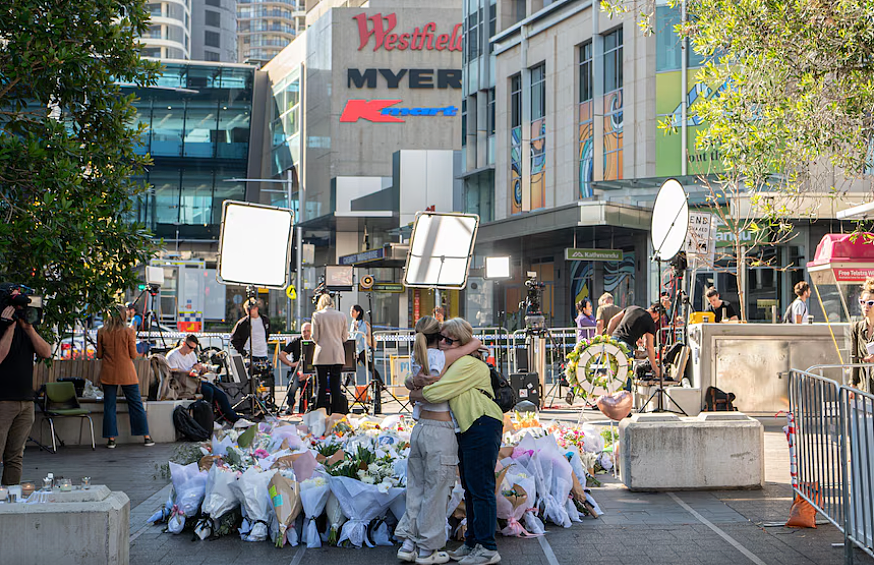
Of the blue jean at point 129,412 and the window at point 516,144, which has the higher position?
the window at point 516,144

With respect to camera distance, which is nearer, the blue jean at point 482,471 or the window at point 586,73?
the blue jean at point 482,471

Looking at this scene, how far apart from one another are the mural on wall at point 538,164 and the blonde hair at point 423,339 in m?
30.4

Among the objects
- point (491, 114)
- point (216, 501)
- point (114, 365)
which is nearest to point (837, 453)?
point (216, 501)

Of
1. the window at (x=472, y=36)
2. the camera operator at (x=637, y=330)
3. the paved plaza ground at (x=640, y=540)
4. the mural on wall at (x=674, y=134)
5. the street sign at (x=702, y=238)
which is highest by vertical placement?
the window at (x=472, y=36)

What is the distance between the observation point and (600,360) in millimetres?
14422

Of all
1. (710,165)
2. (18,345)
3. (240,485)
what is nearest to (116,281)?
(18,345)

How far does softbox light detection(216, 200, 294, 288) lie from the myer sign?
16477mm

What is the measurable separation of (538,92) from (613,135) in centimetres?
597

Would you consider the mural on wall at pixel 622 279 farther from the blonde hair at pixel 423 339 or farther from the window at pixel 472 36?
the blonde hair at pixel 423 339

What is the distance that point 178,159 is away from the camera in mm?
70375

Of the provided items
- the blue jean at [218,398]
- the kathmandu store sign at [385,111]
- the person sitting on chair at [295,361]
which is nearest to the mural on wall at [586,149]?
the person sitting on chair at [295,361]

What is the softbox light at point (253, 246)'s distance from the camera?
431 inches

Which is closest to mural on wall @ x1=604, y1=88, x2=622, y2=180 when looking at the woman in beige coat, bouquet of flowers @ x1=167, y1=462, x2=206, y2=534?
the woman in beige coat

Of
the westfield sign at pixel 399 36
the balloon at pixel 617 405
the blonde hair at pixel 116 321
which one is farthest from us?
the westfield sign at pixel 399 36
